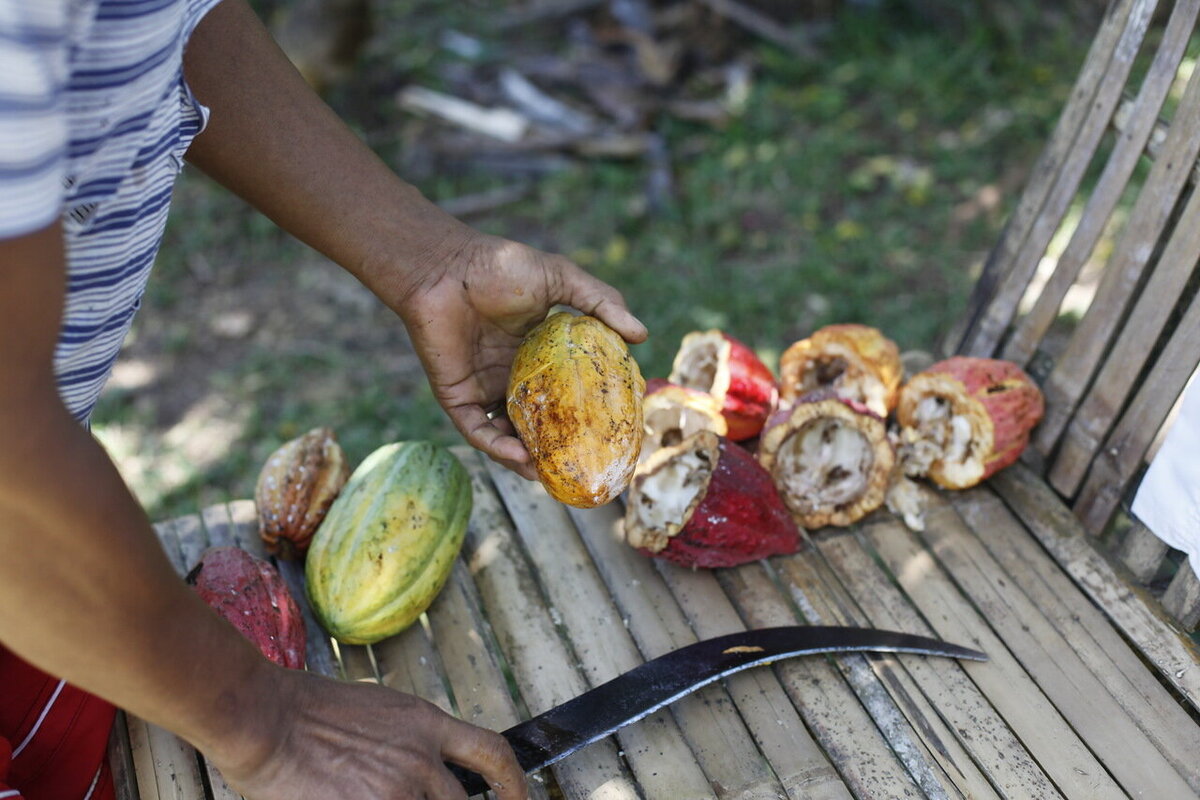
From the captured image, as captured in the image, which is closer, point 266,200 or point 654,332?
point 266,200

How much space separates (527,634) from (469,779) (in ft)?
1.45

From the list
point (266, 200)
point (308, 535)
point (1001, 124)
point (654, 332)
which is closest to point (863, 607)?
point (308, 535)

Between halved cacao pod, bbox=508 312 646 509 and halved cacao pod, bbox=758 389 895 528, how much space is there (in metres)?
0.45

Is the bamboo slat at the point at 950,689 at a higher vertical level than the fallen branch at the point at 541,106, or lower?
higher

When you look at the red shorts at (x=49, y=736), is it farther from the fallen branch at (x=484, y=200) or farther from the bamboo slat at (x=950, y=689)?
the fallen branch at (x=484, y=200)

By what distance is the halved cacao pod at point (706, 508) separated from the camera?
6.36 ft

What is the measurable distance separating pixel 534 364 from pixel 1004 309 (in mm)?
1217

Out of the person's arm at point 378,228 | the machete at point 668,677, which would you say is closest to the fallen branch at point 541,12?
the person's arm at point 378,228

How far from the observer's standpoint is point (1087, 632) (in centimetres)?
190

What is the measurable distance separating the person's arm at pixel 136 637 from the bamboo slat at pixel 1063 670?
100cm

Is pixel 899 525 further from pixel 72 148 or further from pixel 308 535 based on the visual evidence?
pixel 72 148

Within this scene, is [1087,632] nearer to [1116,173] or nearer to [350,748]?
[1116,173]

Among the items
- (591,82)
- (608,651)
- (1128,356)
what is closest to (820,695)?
(608,651)

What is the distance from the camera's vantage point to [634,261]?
4.06 metres
